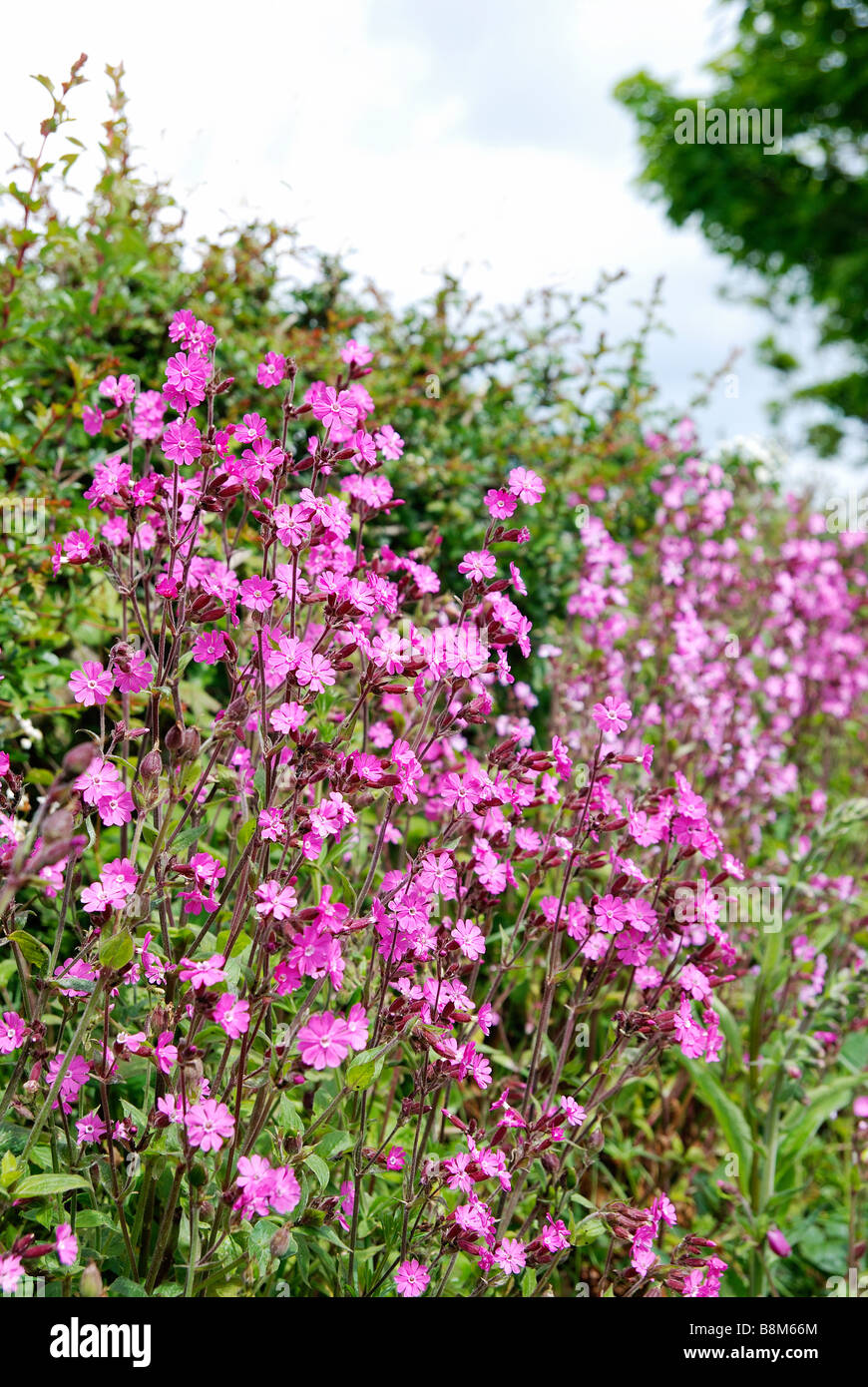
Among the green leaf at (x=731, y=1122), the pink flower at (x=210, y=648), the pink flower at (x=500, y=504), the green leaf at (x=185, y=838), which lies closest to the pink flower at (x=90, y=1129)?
the green leaf at (x=185, y=838)

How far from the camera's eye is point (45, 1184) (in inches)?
57.4

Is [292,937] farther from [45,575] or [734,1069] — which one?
[734,1069]

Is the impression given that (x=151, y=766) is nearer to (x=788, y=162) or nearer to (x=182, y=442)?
(x=182, y=442)

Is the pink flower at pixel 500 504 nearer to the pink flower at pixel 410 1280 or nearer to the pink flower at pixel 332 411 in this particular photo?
the pink flower at pixel 332 411

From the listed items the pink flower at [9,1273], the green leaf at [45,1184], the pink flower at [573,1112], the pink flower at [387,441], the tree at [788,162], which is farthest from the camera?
the tree at [788,162]

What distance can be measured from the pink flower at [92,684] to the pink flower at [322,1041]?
25.2 inches

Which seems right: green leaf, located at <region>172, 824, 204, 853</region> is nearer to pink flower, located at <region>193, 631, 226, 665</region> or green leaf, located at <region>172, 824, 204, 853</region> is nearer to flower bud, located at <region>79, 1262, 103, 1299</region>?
pink flower, located at <region>193, 631, 226, 665</region>

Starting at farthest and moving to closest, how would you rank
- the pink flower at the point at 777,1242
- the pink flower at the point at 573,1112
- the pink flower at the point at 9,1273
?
the pink flower at the point at 777,1242, the pink flower at the point at 573,1112, the pink flower at the point at 9,1273

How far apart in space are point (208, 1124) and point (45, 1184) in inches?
11.2

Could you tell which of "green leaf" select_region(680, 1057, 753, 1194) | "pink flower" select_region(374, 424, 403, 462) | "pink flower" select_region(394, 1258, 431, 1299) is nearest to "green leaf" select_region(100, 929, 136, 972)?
"pink flower" select_region(394, 1258, 431, 1299)

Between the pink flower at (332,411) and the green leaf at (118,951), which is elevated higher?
the pink flower at (332,411)

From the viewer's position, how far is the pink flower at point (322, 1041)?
1.42 meters

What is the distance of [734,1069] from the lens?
9.86 feet
